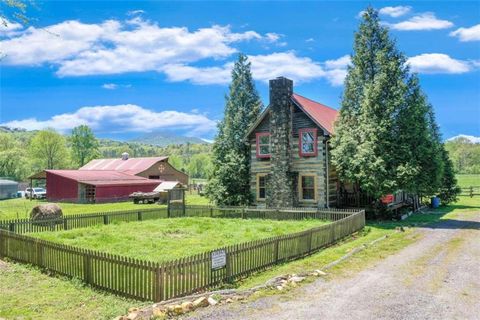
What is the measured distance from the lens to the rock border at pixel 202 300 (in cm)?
1009

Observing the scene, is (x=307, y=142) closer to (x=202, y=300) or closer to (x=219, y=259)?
(x=219, y=259)

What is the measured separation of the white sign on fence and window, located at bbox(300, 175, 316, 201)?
64.0 feet

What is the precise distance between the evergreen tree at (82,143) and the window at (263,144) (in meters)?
86.3

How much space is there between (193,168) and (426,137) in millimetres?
164208

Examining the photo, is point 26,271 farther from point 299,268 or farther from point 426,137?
point 426,137

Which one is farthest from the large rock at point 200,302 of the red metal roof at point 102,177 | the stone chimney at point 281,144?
the red metal roof at point 102,177

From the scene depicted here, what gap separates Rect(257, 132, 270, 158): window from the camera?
3388cm

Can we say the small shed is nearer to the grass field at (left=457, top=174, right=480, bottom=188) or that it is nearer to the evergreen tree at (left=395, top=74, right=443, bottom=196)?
the evergreen tree at (left=395, top=74, right=443, bottom=196)

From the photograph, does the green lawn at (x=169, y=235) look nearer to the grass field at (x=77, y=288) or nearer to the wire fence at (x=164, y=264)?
the grass field at (x=77, y=288)

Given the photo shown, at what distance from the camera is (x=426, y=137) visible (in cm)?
2797

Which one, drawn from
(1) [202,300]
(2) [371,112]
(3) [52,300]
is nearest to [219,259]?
(1) [202,300]

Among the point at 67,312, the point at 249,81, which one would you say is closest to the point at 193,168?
the point at 249,81

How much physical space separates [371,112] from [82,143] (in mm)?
95892

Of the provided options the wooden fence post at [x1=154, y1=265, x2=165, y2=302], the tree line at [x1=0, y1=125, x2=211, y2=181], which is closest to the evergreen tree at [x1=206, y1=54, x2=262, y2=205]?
the wooden fence post at [x1=154, y1=265, x2=165, y2=302]
